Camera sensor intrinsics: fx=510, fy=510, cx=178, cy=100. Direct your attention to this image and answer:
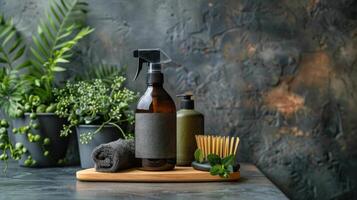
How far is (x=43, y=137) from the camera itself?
1273 millimetres

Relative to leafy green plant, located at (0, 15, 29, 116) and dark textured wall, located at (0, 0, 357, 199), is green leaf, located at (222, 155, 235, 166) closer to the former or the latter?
dark textured wall, located at (0, 0, 357, 199)

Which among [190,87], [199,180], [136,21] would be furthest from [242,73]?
[199,180]

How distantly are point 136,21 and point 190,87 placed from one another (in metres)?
0.24

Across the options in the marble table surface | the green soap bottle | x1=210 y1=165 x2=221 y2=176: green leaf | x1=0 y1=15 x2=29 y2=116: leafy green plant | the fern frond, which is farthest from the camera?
the fern frond

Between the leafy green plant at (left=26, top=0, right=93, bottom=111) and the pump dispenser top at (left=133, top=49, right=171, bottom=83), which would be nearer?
the pump dispenser top at (left=133, top=49, right=171, bottom=83)

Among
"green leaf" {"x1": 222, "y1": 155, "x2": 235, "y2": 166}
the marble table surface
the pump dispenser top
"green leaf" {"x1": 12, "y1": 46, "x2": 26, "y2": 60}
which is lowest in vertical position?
the marble table surface

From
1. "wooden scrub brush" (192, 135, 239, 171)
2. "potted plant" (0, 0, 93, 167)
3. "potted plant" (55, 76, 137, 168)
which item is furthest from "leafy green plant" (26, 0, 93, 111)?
"wooden scrub brush" (192, 135, 239, 171)

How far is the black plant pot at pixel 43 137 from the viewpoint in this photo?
4.16 feet

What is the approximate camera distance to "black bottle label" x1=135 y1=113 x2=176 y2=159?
3.51 feet

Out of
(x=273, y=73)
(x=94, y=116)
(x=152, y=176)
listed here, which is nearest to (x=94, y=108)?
(x=94, y=116)

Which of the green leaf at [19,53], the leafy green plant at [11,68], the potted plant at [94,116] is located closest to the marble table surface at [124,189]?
the potted plant at [94,116]

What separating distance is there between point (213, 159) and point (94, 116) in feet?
1.12

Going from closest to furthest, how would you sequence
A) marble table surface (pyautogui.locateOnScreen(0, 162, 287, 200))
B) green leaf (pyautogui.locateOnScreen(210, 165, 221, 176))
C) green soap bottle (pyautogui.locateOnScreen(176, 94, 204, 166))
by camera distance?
marble table surface (pyautogui.locateOnScreen(0, 162, 287, 200)) < green leaf (pyautogui.locateOnScreen(210, 165, 221, 176)) < green soap bottle (pyautogui.locateOnScreen(176, 94, 204, 166))

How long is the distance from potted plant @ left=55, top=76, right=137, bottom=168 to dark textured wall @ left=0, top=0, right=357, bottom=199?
17 cm
